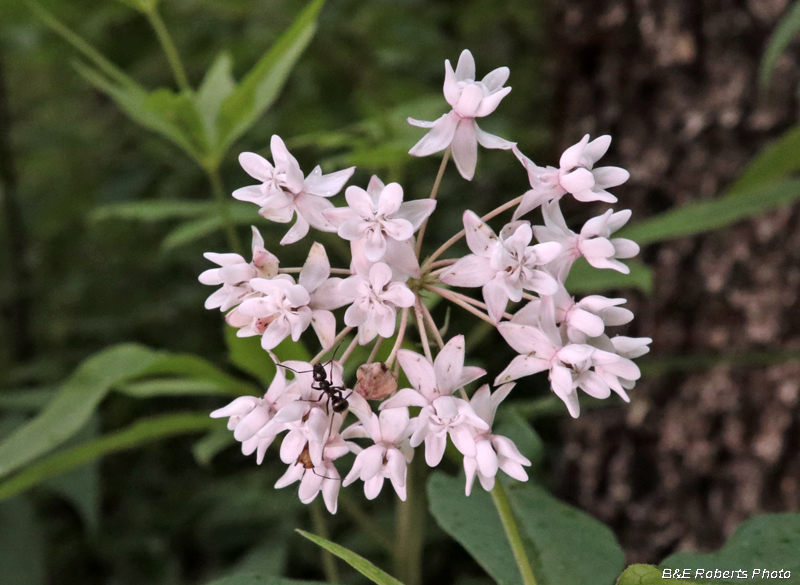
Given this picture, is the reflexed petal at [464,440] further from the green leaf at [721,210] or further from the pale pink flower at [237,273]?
the green leaf at [721,210]

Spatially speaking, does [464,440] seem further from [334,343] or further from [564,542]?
[564,542]

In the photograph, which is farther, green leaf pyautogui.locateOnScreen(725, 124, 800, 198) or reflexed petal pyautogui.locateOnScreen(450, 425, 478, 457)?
green leaf pyautogui.locateOnScreen(725, 124, 800, 198)

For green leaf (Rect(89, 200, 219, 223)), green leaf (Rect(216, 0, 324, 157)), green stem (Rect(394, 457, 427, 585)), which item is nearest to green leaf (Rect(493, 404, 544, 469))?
green stem (Rect(394, 457, 427, 585))

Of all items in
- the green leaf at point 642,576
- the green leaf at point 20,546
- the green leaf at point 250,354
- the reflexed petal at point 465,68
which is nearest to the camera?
the green leaf at point 642,576

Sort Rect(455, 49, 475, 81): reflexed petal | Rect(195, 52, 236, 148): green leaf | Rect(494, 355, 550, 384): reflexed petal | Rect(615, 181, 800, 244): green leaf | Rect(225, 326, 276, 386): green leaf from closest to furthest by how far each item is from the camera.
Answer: Rect(494, 355, 550, 384): reflexed petal
Rect(455, 49, 475, 81): reflexed petal
Rect(225, 326, 276, 386): green leaf
Rect(615, 181, 800, 244): green leaf
Rect(195, 52, 236, 148): green leaf

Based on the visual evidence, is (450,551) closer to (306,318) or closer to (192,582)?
(192,582)

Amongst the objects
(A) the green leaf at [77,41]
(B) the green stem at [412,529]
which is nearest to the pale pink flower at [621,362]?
(B) the green stem at [412,529]

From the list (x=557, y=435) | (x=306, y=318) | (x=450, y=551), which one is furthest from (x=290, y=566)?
(x=306, y=318)

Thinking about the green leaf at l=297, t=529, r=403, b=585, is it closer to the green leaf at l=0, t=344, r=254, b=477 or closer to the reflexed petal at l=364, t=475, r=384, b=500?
the reflexed petal at l=364, t=475, r=384, b=500
